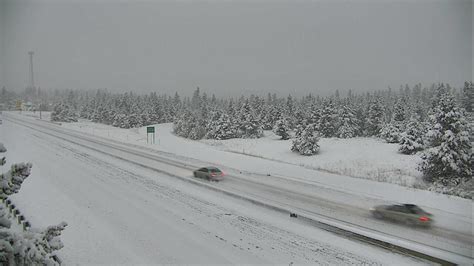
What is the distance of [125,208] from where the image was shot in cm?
1750

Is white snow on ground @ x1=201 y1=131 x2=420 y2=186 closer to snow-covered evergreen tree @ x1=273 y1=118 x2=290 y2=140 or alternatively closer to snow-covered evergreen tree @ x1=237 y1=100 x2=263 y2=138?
snow-covered evergreen tree @ x1=273 y1=118 x2=290 y2=140

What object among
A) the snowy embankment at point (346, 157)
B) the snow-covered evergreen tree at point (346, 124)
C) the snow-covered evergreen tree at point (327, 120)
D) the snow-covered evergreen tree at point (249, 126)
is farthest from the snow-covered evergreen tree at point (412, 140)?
the snow-covered evergreen tree at point (249, 126)

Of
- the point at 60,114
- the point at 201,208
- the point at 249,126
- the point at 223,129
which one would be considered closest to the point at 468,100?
the point at 249,126

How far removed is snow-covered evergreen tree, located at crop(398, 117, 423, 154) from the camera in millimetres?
42469

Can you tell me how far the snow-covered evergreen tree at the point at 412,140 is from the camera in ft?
139

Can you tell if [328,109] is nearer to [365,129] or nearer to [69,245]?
[365,129]

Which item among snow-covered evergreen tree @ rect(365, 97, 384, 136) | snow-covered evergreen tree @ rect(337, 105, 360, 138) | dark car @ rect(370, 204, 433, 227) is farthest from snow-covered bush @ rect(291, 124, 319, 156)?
dark car @ rect(370, 204, 433, 227)

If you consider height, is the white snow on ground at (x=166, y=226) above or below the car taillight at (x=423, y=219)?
below

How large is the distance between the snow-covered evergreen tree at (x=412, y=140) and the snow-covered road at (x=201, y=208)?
26.9 meters

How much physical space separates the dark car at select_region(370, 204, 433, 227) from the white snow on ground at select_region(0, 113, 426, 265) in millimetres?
4010

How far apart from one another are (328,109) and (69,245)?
207ft

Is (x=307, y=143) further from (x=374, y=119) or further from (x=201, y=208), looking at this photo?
(x=201, y=208)

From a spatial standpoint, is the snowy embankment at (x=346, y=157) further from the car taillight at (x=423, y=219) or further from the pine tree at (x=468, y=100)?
the pine tree at (x=468, y=100)

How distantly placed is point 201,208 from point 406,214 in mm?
11405
